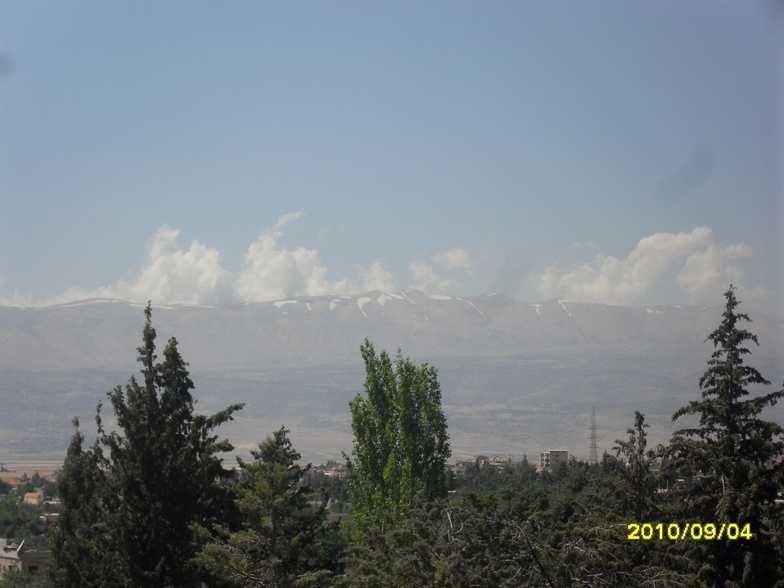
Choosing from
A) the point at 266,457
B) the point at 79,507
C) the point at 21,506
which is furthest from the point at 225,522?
the point at 21,506

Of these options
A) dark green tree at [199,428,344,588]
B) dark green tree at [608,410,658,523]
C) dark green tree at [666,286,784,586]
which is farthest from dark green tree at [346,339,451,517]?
dark green tree at [666,286,784,586]

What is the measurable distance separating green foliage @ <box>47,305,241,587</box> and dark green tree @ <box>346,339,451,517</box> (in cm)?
546

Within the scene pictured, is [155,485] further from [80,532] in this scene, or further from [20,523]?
[20,523]

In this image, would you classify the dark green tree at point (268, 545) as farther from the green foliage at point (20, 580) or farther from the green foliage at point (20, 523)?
the green foliage at point (20, 523)

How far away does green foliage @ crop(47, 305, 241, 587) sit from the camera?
24.5 metres

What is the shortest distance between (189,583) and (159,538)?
1494mm

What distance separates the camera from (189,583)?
79.4 feet

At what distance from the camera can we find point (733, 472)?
22.1 m

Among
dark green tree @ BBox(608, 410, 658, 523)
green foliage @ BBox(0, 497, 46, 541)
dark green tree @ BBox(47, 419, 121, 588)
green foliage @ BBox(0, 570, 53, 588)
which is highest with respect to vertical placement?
dark green tree @ BBox(608, 410, 658, 523)

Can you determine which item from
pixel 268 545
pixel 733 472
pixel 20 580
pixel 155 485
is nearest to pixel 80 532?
pixel 155 485

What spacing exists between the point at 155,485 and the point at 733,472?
49.2 feet

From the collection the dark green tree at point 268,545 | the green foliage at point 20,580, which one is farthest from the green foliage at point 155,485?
the green foliage at point 20,580
